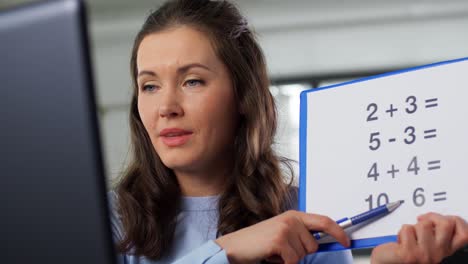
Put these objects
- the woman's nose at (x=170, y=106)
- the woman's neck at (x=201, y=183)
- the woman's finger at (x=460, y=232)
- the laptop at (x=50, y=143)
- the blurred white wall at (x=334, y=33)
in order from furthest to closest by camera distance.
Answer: the blurred white wall at (x=334, y=33), the woman's neck at (x=201, y=183), the woman's nose at (x=170, y=106), the woman's finger at (x=460, y=232), the laptop at (x=50, y=143)

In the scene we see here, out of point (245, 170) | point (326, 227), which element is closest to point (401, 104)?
point (326, 227)

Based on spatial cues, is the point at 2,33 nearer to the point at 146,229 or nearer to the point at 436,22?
the point at 146,229

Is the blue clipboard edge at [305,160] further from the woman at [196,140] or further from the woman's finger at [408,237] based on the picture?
the woman at [196,140]

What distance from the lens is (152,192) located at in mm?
1145

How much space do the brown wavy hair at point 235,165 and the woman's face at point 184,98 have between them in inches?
1.5

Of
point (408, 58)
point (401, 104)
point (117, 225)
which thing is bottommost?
point (117, 225)

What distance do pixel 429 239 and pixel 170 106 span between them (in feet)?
1.44

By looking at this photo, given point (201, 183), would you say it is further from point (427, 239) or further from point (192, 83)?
point (427, 239)

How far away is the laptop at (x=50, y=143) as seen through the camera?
1.36 feet

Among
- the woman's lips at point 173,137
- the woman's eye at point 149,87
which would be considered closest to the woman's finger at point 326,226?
the woman's lips at point 173,137

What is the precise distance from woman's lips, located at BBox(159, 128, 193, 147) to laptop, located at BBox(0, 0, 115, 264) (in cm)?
58

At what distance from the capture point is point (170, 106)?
1.02 m

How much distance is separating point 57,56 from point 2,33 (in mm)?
48

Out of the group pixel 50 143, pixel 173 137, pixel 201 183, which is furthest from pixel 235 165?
pixel 50 143
